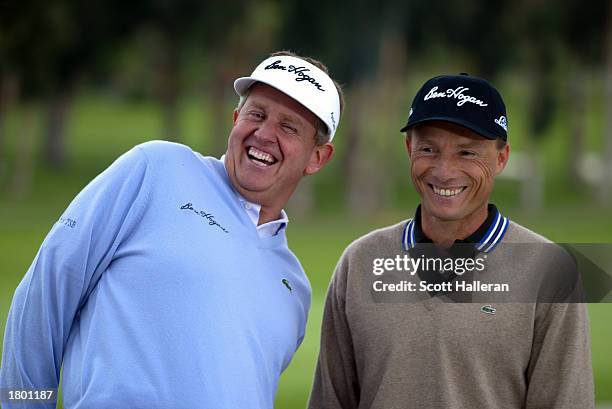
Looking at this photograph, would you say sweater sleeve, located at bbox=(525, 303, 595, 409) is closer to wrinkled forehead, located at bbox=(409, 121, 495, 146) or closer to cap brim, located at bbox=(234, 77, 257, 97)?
wrinkled forehead, located at bbox=(409, 121, 495, 146)

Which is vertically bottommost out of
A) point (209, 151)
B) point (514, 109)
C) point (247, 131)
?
point (247, 131)

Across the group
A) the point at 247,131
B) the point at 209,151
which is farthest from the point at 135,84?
the point at 247,131

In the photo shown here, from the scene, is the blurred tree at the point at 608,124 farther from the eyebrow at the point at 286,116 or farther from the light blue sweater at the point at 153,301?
the light blue sweater at the point at 153,301

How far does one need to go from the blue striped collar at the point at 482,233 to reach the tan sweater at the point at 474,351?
0.03 meters

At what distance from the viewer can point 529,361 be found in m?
3.58

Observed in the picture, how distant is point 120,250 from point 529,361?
4.58ft

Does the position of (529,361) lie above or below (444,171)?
below

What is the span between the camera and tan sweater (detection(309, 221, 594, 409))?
353cm

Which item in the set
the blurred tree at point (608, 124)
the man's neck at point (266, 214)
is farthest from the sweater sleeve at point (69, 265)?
the blurred tree at point (608, 124)

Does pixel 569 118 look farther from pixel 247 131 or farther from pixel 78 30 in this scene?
pixel 247 131

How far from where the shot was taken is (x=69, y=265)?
3.71 metres

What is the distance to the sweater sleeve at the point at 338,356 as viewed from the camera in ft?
12.7

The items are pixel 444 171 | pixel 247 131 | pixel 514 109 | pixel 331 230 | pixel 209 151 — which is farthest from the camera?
pixel 514 109

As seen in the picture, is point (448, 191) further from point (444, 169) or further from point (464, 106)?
point (464, 106)
